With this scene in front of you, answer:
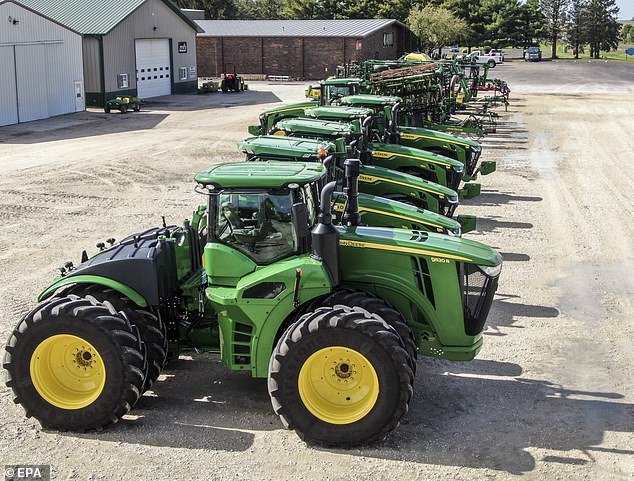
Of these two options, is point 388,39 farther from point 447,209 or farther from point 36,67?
point 447,209

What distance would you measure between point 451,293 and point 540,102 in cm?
3996

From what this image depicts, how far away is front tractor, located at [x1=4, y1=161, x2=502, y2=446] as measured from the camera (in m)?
8.00

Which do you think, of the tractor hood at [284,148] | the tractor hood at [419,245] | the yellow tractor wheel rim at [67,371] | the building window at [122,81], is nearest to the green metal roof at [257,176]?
the tractor hood at [419,245]

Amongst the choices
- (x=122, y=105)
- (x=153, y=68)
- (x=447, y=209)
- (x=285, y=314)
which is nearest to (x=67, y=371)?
(x=285, y=314)

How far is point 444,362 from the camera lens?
34.0ft

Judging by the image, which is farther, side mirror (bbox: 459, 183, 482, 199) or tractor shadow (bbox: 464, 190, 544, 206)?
tractor shadow (bbox: 464, 190, 544, 206)

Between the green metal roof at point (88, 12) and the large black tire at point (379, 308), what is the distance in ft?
115

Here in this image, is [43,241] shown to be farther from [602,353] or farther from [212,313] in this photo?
[602,353]

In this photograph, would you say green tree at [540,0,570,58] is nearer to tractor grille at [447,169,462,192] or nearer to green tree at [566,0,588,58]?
green tree at [566,0,588,58]

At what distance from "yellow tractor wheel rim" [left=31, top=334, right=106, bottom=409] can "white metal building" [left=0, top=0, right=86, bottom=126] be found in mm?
27830

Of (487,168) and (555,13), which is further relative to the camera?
(555,13)

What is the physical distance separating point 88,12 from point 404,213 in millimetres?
34922

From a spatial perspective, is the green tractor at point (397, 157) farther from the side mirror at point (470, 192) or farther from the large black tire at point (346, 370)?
the large black tire at point (346, 370)

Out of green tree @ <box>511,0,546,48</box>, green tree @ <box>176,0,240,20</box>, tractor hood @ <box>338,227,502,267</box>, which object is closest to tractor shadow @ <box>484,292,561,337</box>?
tractor hood @ <box>338,227,502,267</box>
